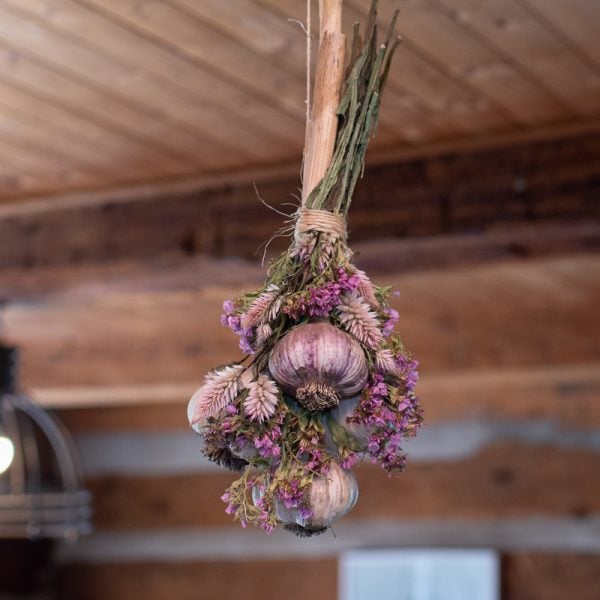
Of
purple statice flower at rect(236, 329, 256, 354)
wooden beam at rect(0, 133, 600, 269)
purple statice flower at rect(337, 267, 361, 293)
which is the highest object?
wooden beam at rect(0, 133, 600, 269)

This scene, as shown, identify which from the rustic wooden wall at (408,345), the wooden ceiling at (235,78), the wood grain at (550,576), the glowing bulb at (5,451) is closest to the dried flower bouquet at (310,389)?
the wooden ceiling at (235,78)

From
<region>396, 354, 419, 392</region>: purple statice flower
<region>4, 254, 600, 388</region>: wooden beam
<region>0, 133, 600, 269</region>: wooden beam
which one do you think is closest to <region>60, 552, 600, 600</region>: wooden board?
<region>4, 254, 600, 388</region>: wooden beam

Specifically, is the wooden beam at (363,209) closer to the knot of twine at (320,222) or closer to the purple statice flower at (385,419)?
the knot of twine at (320,222)

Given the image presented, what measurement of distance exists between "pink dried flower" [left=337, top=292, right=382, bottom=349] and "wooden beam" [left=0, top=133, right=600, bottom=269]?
75 cm

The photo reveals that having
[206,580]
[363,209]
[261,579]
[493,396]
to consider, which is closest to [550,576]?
[493,396]

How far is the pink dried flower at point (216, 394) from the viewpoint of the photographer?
1.23 meters

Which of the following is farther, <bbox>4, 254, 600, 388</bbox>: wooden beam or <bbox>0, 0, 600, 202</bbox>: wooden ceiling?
<bbox>4, 254, 600, 388</bbox>: wooden beam

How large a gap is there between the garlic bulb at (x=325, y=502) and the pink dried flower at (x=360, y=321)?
0.14 meters

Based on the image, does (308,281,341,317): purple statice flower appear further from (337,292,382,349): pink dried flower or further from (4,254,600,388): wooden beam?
(4,254,600,388): wooden beam

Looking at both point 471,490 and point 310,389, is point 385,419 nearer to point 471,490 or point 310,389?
point 310,389

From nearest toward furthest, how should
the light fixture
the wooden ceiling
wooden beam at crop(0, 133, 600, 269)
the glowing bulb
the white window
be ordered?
1. the wooden ceiling
2. wooden beam at crop(0, 133, 600, 269)
3. the glowing bulb
4. the light fixture
5. the white window

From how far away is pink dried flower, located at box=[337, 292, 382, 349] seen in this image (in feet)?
4.07

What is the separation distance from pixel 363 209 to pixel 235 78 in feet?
1.66

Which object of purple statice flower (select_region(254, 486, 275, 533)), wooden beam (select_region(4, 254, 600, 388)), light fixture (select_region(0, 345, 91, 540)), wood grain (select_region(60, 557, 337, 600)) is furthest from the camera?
wood grain (select_region(60, 557, 337, 600))
